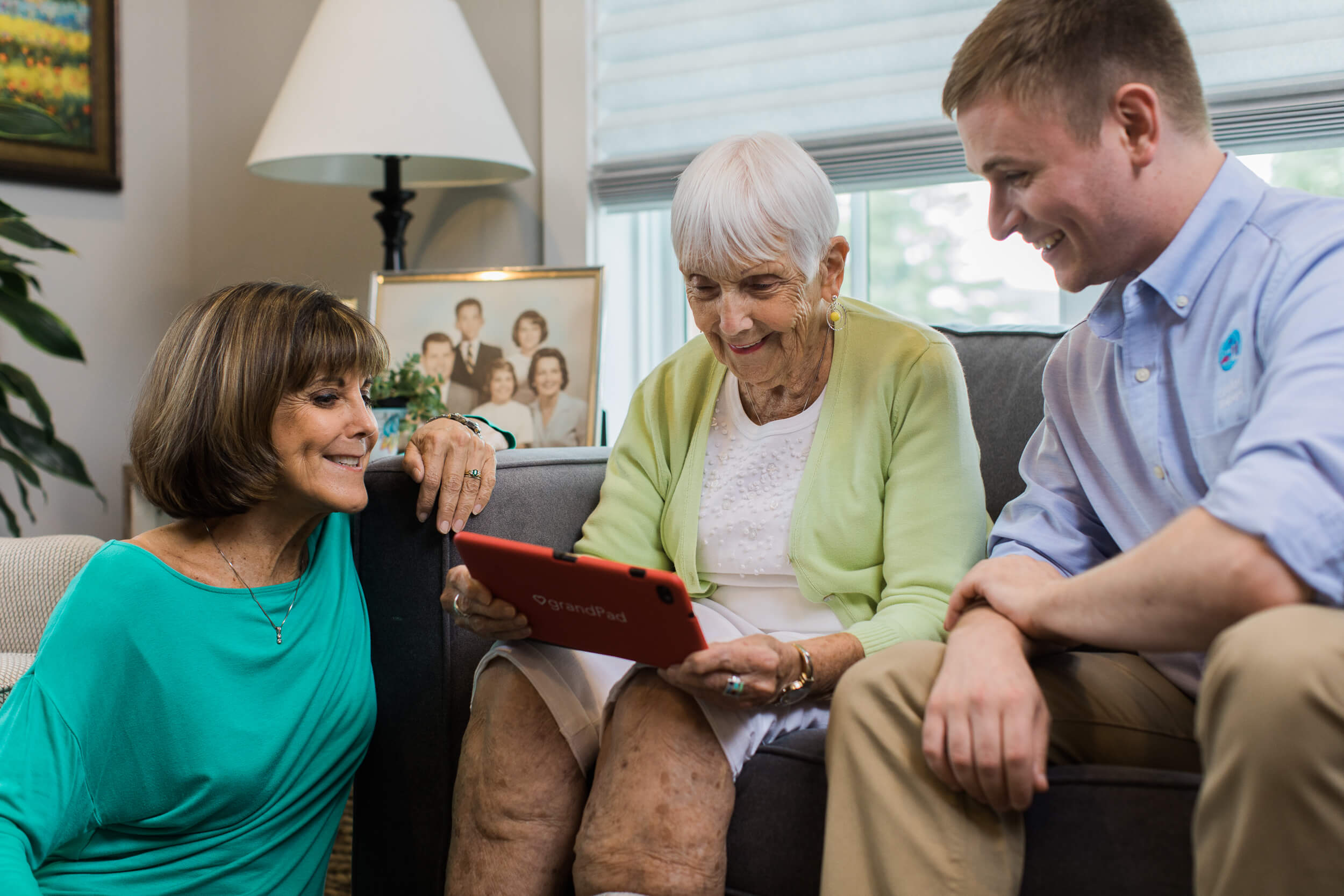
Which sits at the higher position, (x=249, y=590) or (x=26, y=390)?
(x=26, y=390)

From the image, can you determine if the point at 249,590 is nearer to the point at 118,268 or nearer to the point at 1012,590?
the point at 1012,590

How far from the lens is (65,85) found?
261cm

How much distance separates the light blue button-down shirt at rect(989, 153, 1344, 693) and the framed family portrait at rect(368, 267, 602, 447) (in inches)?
40.1

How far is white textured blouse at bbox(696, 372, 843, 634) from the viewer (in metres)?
1.29

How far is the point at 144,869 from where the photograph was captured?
1081mm

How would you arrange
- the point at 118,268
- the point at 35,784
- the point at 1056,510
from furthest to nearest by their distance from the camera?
the point at 118,268
the point at 1056,510
the point at 35,784

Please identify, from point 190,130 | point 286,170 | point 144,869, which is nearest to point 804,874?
point 144,869

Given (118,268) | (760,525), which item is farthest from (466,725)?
(118,268)

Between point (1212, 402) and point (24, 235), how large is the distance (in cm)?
209

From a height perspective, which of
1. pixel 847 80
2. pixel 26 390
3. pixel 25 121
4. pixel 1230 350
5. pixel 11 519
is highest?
pixel 847 80

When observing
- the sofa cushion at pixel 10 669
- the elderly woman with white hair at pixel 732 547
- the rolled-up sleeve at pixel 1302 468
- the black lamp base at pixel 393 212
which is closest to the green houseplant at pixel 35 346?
the black lamp base at pixel 393 212

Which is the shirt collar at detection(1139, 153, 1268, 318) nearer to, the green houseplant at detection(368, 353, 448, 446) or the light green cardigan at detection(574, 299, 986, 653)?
the light green cardigan at detection(574, 299, 986, 653)

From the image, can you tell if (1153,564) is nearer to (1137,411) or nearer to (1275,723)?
(1275,723)

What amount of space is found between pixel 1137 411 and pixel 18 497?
102 inches
